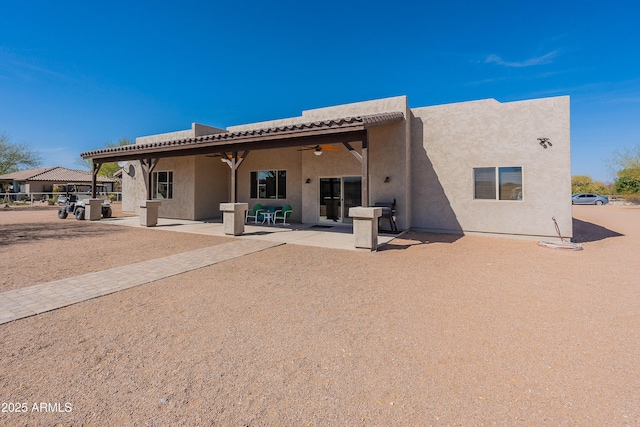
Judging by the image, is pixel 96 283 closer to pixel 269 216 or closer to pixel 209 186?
pixel 269 216

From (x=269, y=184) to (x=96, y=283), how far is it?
10.4 meters

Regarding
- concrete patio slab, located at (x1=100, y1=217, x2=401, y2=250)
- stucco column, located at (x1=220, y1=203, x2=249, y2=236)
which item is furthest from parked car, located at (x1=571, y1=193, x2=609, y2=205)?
stucco column, located at (x1=220, y1=203, x2=249, y2=236)

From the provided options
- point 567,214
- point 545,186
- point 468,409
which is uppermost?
point 545,186

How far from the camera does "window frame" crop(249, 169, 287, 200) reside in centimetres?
1452

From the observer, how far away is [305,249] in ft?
26.7

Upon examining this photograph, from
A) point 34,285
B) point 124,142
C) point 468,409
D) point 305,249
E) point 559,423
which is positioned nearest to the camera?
point 559,423

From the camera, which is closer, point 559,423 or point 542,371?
point 559,423

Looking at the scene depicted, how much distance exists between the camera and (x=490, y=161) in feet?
33.9

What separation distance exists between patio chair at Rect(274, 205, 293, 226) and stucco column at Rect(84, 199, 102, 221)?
9.42 m

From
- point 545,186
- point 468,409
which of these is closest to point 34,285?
point 468,409

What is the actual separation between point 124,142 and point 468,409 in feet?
190

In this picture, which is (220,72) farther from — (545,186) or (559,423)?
(559,423)

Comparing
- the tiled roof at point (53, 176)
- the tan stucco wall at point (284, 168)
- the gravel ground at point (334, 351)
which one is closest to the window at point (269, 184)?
the tan stucco wall at point (284, 168)

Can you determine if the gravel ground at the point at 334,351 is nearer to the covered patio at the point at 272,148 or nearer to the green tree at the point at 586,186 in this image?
the covered patio at the point at 272,148
